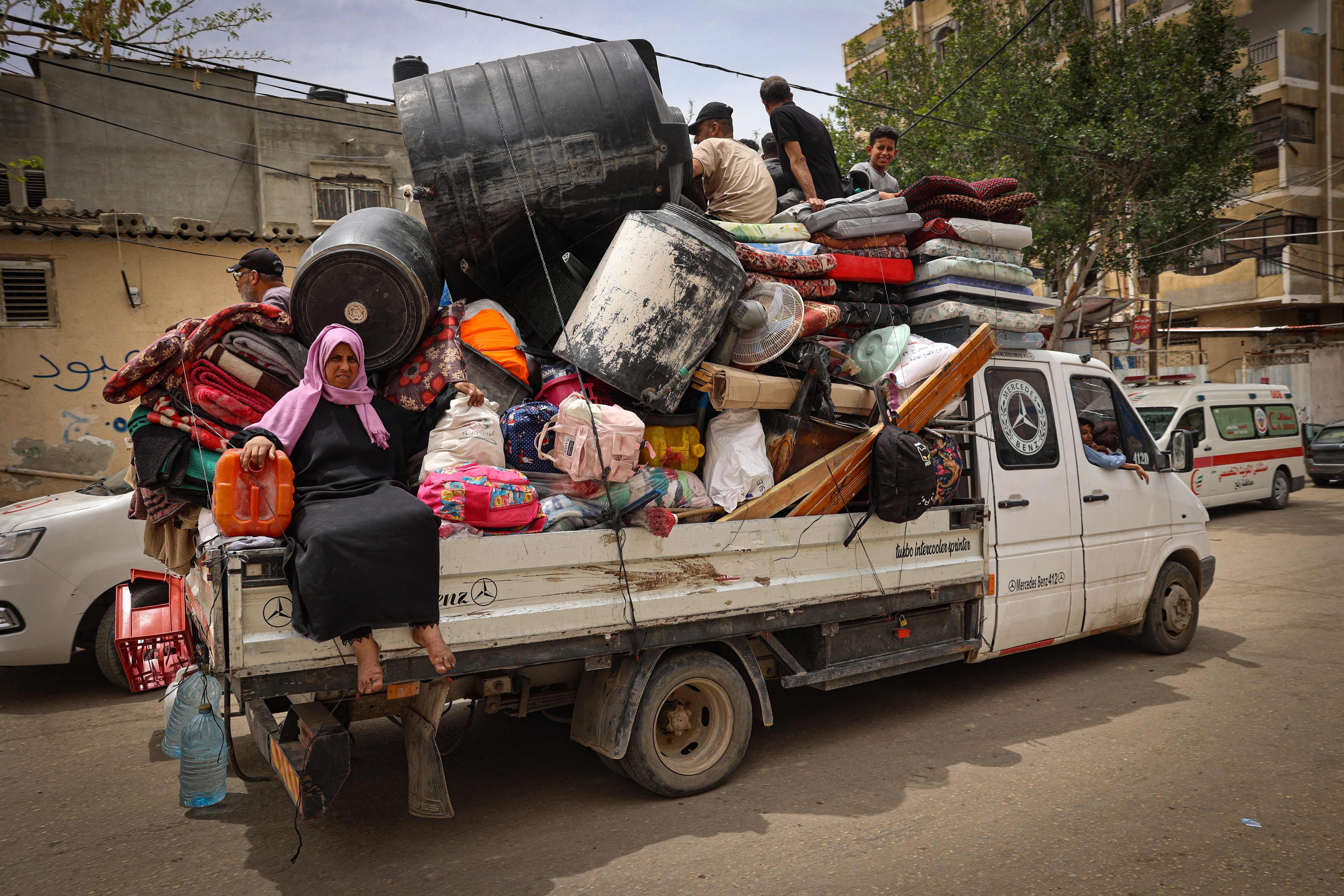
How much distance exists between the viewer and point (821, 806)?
362 centimetres

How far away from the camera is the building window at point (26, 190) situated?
1378 cm

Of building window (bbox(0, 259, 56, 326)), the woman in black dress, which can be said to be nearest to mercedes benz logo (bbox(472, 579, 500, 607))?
the woman in black dress

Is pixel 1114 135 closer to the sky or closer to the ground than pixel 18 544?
closer to the sky

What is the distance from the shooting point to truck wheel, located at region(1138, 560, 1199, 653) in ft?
19.1

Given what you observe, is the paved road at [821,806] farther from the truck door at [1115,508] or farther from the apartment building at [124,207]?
the apartment building at [124,207]

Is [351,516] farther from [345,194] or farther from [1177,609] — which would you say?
[345,194]

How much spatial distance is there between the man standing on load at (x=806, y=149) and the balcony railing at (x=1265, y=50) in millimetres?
24735

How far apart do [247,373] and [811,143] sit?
13.8ft

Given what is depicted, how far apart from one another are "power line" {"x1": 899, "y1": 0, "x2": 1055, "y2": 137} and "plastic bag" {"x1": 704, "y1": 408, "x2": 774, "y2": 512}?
34.3 ft

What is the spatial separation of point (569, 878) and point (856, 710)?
2382mm

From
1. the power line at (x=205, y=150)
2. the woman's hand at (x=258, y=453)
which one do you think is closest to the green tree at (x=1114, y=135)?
the power line at (x=205, y=150)

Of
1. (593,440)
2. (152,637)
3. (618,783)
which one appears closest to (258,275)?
(593,440)

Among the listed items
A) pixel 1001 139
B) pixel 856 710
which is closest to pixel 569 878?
pixel 856 710

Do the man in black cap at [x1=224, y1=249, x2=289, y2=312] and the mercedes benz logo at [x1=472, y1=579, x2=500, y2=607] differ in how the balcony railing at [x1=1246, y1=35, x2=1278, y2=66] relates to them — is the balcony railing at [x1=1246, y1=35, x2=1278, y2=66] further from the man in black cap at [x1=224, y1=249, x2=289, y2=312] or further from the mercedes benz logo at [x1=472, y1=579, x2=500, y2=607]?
the mercedes benz logo at [x1=472, y1=579, x2=500, y2=607]
